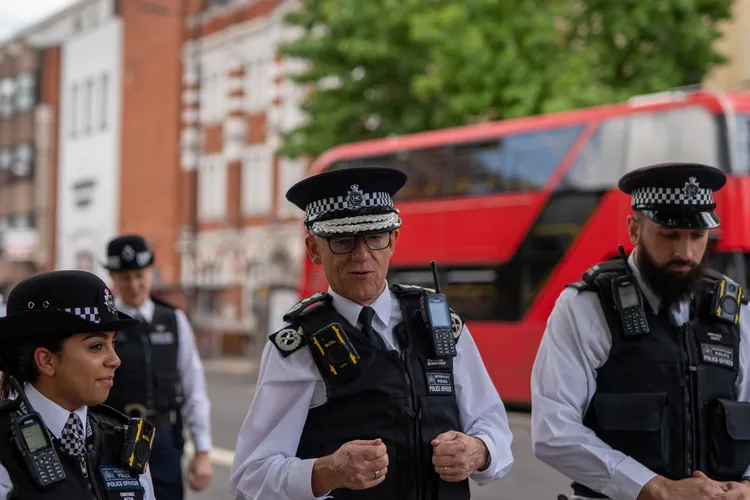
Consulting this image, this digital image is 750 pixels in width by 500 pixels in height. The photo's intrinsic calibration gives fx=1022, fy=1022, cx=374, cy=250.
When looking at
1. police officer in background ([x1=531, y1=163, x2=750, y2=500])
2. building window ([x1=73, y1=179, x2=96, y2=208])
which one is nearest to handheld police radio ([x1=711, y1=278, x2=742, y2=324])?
police officer in background ([x1=531, y1=163, x2=750, y2=500])

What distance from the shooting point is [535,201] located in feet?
45.9

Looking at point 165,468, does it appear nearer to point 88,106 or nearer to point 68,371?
point 68,371

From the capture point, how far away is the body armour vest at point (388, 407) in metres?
2.83

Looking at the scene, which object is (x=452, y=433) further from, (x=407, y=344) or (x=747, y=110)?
(x=747, y=110)

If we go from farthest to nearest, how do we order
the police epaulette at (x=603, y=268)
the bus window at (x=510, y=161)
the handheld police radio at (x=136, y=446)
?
the bus window at (x=510, y=161) < the police epaulette at (x=603, y=268) < the handheld police radio at (x=136, y=446)

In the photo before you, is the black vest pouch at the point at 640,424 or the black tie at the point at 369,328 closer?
the black tie at the point at 369,328

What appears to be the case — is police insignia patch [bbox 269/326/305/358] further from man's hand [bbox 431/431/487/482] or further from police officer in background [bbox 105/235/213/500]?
police officer in background [bbox 105/235/213/500]

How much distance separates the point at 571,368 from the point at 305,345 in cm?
90

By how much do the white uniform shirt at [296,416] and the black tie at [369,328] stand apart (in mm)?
15

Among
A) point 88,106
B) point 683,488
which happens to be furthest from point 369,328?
point 88,106

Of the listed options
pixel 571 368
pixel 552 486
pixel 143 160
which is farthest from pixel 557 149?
pixel 143 160

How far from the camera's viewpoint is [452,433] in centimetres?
280

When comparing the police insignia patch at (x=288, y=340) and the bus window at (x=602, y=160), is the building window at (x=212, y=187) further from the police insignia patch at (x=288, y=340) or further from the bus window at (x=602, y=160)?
the police insignia patch at (x=288, y=340)

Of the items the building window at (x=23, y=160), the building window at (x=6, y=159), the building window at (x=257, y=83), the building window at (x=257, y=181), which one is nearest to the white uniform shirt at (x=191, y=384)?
the building window at (x=257, y=181)
